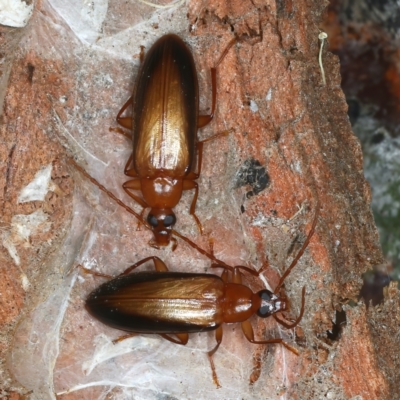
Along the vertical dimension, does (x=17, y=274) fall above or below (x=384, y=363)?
above

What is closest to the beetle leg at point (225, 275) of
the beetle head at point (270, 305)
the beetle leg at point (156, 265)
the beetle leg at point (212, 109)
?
the beetle head at point (270, 305)

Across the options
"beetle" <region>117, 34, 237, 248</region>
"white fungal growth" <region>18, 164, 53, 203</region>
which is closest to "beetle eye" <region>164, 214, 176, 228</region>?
"beetle" <region>117, 34, 237, 248</region>

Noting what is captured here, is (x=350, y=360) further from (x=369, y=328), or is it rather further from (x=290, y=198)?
(x=290, y=198)

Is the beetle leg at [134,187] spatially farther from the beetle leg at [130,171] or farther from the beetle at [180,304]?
the beetle at [180,304]

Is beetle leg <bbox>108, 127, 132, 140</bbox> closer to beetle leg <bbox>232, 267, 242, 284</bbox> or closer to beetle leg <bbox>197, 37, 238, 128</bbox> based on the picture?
beetle leg <bbox>197, 37, 238, 128</bbox>

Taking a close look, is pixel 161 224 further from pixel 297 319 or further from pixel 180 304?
pixel 297 319

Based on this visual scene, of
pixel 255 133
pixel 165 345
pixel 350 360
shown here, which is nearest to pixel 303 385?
pixel 350 360

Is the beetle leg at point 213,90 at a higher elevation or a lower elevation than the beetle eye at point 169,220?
higher

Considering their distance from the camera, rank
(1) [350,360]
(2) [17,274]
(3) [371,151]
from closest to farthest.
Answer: (1) [350,360]
(2) [17,274]
(3) [371,151]
